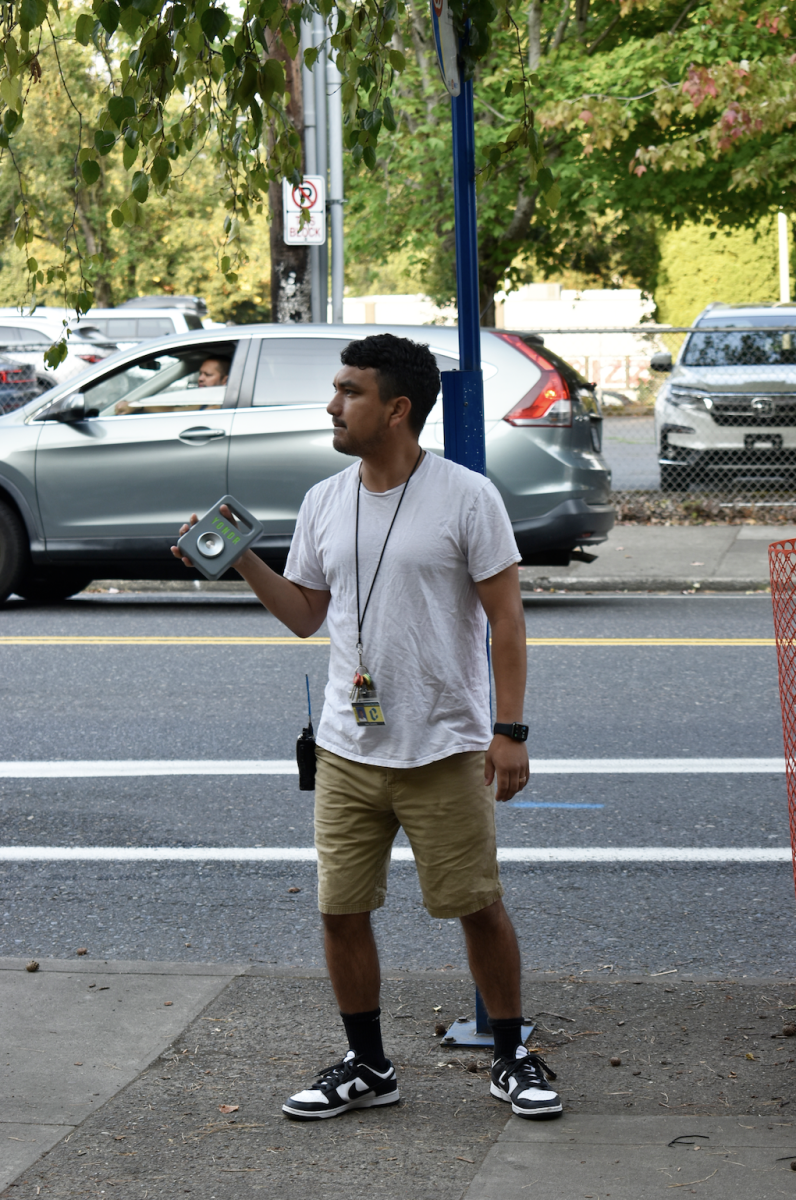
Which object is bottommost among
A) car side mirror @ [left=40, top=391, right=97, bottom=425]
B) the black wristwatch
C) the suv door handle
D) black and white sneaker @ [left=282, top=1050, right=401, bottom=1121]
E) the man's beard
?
black and white sneaker @ [left=282, top=1050, right=401, bottom=1121]

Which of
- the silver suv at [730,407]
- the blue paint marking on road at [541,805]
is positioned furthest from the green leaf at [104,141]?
the silver suv at [730,407]

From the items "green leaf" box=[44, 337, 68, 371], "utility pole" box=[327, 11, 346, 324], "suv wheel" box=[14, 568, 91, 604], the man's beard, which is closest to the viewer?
the man's beard

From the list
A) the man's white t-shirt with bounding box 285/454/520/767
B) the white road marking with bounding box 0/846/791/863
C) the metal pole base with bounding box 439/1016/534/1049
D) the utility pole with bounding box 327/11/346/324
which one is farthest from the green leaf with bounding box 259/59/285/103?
the utility pole with bounding box 327/11/346/324

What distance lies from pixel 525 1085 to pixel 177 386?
25.7 ft

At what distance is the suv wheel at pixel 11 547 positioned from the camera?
414 inches

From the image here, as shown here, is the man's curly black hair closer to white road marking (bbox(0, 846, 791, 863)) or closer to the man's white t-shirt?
the man's white t-shirt

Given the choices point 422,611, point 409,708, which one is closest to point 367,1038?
point 409,708

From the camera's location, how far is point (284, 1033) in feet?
12.5

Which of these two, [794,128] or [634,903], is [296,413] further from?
[794,128]

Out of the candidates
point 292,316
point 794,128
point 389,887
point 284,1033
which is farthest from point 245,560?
point 794,128

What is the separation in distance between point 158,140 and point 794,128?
13.3m

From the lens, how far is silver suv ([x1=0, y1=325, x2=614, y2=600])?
10289mm

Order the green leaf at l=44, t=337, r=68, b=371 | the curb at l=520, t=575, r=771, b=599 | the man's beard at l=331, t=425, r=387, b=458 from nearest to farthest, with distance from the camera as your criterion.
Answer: the man's beard at l=331, t=425, r=387, b=458 < the green leaf at l=44, t=337, r=68, b=371 < the curb at l=520, t=575, r=771, b=599

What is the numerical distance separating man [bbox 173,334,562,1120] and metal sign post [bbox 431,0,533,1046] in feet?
1.06
